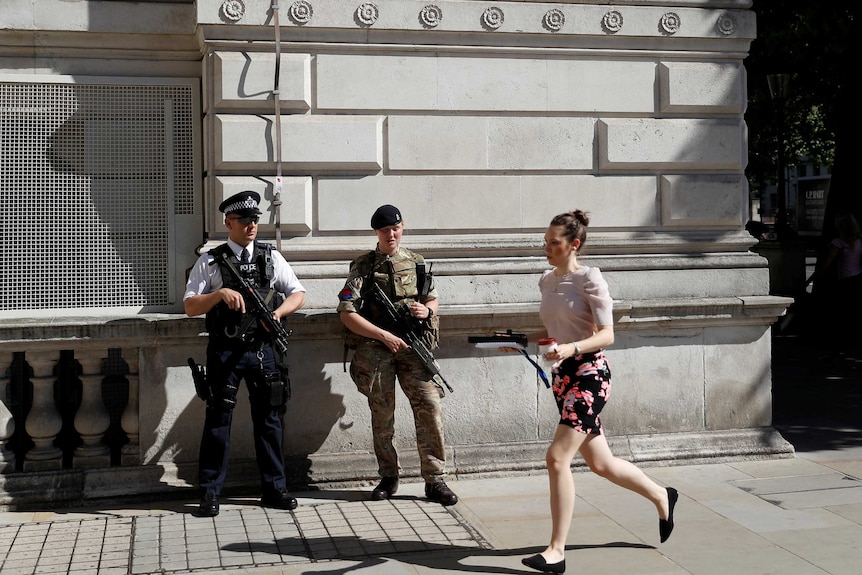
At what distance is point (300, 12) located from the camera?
765cm

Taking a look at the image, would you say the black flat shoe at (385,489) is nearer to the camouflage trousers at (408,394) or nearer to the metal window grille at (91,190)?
the camouflage trousers at (408,394)

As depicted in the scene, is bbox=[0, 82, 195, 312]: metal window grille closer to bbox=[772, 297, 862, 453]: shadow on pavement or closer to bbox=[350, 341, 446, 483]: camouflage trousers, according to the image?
bbox=[350, 341, 446, 483]: camouflage trousers

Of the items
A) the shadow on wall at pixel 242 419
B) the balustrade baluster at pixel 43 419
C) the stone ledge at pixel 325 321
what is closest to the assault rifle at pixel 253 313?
the stone ledge at pixel 325 321

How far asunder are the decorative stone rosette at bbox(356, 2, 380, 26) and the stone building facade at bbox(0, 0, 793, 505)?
3cm

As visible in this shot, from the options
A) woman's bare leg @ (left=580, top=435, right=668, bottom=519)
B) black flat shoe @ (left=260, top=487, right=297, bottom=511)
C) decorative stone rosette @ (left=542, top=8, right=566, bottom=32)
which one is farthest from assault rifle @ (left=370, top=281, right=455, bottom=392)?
decorative stone rosette @ (left=542, top=8, right=566, bottom=32)

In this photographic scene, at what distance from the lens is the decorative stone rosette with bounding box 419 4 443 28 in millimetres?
7871

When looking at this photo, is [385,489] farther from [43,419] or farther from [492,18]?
[492,18]

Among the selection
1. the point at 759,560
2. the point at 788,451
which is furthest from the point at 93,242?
the point at 788,451

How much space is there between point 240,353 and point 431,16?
9.53 feet

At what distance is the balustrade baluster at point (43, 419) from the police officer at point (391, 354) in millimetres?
2092

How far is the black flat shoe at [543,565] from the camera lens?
5.53m

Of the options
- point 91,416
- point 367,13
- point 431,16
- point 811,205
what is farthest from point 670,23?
point 811,205

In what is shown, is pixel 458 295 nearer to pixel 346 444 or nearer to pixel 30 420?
pixel 346 444

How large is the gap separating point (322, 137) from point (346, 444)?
2.24m
